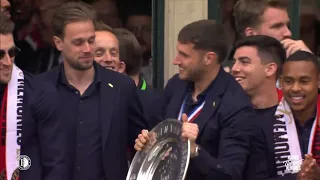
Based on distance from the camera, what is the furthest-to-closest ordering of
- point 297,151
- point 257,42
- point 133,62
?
point 133,62, point 257,42, point 297,151

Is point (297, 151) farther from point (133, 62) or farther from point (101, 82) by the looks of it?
point (133, 62)

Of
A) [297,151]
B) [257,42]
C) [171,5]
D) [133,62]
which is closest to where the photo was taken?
[297,151]

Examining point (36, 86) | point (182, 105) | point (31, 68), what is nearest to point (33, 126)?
point (36, 86)

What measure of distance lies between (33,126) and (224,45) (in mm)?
1358

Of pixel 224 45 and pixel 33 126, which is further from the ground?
pixel 224 45

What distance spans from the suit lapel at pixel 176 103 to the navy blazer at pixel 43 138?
0.72m

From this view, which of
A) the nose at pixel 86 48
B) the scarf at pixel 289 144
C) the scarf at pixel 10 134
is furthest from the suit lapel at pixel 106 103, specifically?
the scarf at pixel 289 144

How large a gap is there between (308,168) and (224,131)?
64cm

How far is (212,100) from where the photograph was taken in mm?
6465

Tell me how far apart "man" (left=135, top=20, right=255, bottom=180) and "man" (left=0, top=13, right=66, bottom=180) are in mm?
620

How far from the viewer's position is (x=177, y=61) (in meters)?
6.66

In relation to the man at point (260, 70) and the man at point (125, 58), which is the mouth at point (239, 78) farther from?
the man at point (125, 58)

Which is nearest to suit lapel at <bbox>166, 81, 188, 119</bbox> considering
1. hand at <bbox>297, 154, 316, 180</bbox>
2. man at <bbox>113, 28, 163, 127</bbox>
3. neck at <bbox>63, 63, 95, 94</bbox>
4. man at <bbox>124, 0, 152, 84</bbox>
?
man at <bbox>113, 28, 163, 127</bbox>

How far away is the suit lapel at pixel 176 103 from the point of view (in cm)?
661
